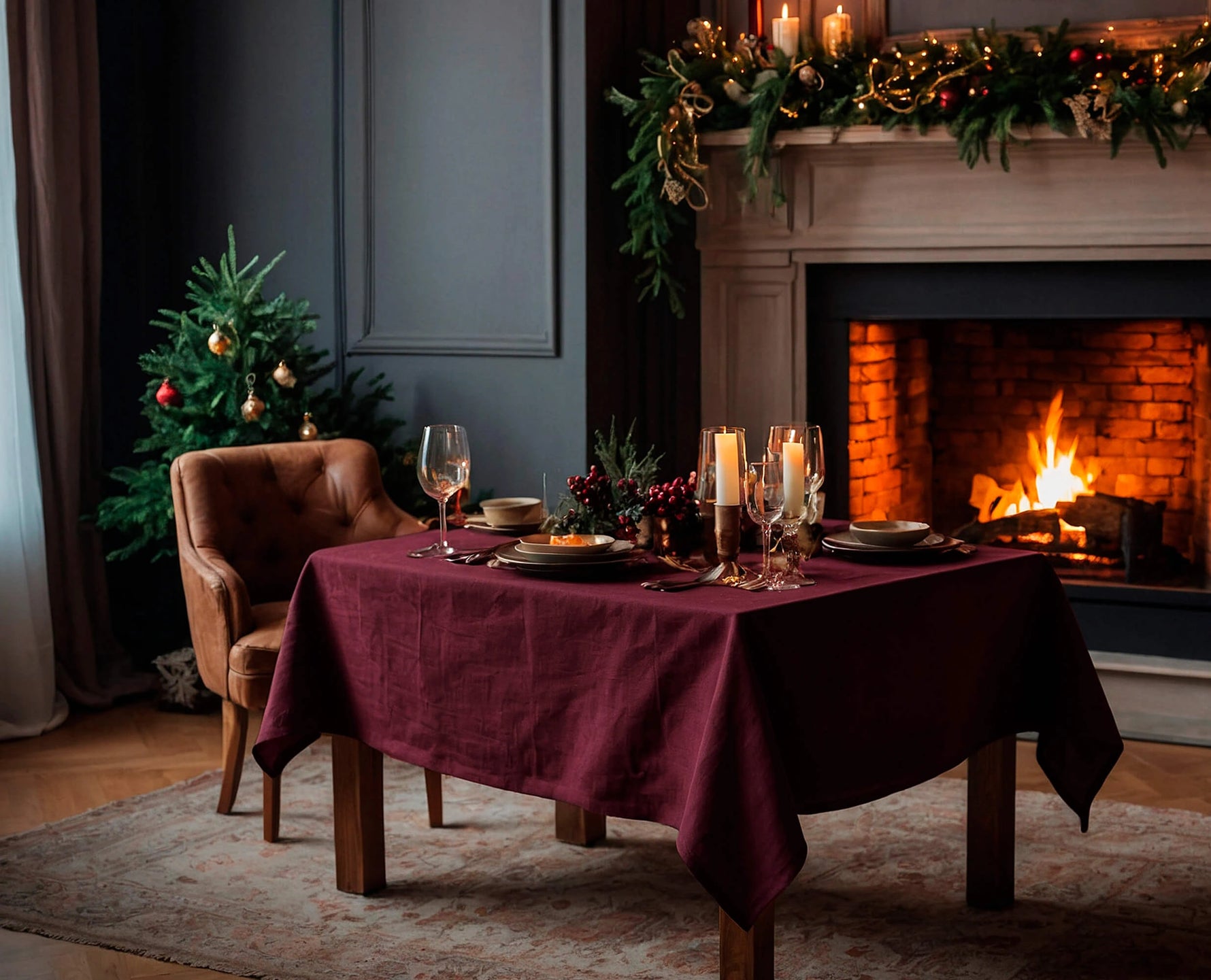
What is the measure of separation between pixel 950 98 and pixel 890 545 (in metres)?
1.91

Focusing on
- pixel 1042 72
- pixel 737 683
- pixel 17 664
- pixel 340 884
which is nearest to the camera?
pixel 737 683

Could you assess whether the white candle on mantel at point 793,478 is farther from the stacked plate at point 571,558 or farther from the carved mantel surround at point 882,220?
the carved mantel surround at point 882,220

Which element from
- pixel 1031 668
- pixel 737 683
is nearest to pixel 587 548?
pixel 737 683

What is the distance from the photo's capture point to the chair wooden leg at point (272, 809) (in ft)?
10.5

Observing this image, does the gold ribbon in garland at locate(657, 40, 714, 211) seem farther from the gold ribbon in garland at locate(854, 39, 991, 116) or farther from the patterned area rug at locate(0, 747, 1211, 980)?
the patterned area rug at locate(0, 747, 1211, 980)

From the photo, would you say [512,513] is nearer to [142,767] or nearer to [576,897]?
[576,897]

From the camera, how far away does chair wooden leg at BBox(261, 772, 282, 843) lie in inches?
126

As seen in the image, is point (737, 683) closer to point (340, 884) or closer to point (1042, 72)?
point (340, 884)

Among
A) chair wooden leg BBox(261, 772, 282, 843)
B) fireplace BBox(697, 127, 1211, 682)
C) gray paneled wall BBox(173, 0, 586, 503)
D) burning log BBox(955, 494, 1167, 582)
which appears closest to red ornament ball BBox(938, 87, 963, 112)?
fireplace BBox(697, 127, 1211, 682)

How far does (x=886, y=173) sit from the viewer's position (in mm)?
4277

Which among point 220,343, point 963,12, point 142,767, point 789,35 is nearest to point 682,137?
point 789,35

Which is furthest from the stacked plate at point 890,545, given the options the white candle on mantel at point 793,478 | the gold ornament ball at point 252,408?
the gold ornament ball at point 252,408

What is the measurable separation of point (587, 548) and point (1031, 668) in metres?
0.87

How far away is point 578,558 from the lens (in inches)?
97.1
